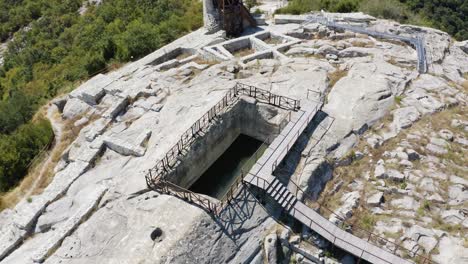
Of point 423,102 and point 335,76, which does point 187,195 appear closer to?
point 335,76

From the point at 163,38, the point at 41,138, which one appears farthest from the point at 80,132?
the point at 163,38

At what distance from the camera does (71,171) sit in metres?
16.6

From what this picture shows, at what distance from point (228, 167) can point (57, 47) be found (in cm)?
3044

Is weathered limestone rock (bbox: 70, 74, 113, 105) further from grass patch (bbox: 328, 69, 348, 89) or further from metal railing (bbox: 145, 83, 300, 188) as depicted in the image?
grass patch (bbox: 328, 69, 348, 89)

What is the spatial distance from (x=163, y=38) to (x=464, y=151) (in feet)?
72.7

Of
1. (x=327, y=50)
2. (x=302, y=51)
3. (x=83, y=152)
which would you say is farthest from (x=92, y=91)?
(x=327, y=50)

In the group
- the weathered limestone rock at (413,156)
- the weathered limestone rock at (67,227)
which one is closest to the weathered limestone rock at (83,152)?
the weathered limestone rock at (67,227)

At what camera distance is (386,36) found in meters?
25.0

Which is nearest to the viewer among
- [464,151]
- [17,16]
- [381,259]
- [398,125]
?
[381,259]

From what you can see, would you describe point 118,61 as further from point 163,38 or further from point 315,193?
point 315,193

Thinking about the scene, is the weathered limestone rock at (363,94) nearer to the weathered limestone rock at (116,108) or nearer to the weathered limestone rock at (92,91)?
the weathered limestone rock at (116,108)

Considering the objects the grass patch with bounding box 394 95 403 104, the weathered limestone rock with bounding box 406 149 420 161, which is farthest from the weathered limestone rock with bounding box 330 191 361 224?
the grass patch with bounding box 394 95 403 104

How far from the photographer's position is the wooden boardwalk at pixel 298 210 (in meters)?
12.2

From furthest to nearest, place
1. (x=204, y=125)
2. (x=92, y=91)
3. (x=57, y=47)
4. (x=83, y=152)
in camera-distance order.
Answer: (x=57, y=47)
(x=92, y=91)
(x=83, y=152)
(x=204, y=125)
